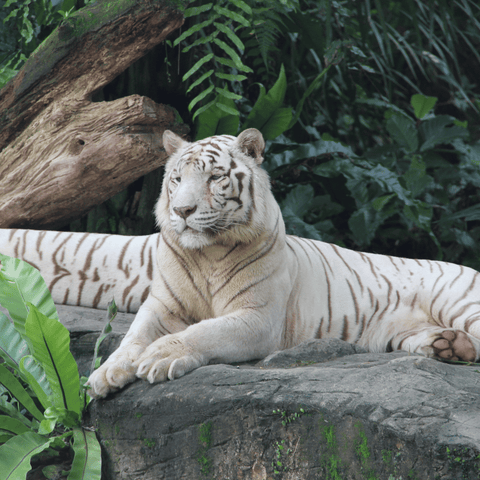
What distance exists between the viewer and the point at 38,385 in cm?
213

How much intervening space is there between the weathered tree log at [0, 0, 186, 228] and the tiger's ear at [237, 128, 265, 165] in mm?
993

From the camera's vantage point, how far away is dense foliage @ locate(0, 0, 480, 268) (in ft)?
12.8

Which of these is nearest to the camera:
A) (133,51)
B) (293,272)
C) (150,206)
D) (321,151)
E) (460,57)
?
(293,272)

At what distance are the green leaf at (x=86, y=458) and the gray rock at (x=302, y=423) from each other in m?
0.06

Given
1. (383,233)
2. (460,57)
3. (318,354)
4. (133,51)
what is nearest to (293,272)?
(318,354)

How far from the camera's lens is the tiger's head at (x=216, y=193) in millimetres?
2217

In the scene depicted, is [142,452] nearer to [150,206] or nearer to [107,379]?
[107,379]

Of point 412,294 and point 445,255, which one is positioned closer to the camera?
point 412,294

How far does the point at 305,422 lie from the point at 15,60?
380 centimetres

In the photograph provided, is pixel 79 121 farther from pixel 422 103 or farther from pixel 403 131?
pixel 422 103

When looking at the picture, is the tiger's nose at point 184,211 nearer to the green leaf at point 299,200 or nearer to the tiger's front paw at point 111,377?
the tiger's front paw at point 111,377

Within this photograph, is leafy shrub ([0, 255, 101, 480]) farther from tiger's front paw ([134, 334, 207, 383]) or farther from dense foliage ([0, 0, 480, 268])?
dense foliage ([0, 0, 480, 268])

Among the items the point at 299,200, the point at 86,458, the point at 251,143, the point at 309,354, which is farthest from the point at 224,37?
the point at 86,458

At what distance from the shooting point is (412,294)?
282cm
